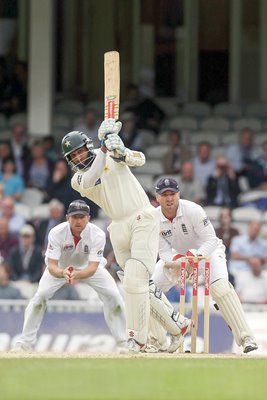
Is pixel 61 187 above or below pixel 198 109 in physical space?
below

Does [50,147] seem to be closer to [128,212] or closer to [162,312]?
[162,312]

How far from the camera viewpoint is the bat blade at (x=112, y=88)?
14102 mm

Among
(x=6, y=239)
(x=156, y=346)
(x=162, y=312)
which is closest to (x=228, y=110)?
(x=6, y=239)

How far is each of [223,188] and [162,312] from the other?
6961mm

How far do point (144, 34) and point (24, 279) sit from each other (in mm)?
5980

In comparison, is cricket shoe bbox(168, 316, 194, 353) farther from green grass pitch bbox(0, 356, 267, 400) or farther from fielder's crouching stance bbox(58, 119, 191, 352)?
green grass pitch bbox(0, 356, 267, 400)

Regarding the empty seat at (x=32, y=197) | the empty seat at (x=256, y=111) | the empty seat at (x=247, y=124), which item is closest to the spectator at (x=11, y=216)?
the empty seat at (x=32, y=197)

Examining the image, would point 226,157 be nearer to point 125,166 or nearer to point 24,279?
point 24,279

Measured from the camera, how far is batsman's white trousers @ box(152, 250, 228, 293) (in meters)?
14.8

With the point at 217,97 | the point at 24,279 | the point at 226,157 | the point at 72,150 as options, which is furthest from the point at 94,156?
the point at 217,97

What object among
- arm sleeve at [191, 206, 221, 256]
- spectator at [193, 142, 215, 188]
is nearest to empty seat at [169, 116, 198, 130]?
spectator at [193, 142, 215, 188]

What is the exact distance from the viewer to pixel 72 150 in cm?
A: 1398

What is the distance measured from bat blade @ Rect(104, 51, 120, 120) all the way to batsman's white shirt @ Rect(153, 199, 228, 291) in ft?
3.29

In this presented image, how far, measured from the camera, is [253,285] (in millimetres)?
19109
